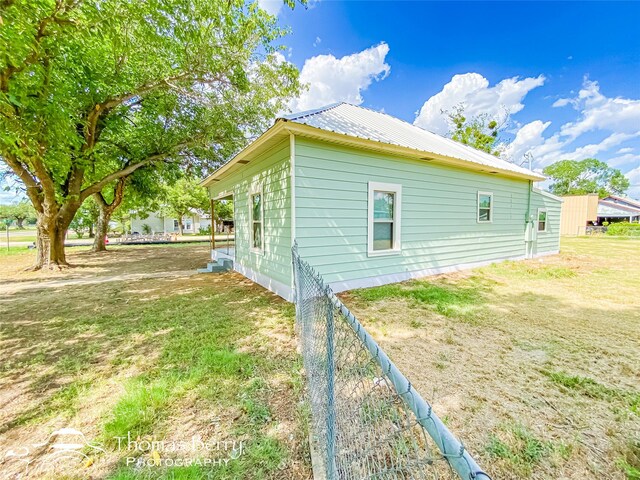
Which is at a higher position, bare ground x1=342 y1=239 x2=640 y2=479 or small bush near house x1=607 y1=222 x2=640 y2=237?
small bush near house x1=607 y1=222 x2=640 y2=237

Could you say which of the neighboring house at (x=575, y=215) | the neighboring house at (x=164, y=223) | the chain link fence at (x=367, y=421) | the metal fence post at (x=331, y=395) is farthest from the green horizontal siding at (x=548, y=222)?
the neighboring house at (x=164, y=223)

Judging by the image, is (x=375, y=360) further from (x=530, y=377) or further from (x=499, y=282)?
(x=499, y=282)

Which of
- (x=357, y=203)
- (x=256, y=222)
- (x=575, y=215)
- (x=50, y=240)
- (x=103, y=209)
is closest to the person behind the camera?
(x=357, y=203)

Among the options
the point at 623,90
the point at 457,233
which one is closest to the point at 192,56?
the point at 457,233

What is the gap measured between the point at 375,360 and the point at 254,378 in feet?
6.91

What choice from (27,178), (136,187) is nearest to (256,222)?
(27,178)

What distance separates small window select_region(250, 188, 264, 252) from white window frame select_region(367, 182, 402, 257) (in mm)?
2547

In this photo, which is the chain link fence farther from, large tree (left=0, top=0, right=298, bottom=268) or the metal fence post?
large tree (left=0, top=0, right=298, bottom=268)

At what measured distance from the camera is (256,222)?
6746 millimetres

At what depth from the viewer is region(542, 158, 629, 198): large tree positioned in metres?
50.2

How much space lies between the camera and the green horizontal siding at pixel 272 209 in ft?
16.8

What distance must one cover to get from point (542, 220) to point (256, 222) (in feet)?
35.2

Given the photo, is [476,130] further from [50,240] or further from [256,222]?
[50,240]

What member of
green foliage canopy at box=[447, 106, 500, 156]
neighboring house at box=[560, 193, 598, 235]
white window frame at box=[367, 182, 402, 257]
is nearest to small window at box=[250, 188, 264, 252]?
white window frame at box=[367, 182, 402, 257]
